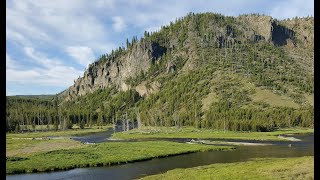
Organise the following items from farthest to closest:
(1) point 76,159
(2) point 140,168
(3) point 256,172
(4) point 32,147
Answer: (4) point 32,147, (1) point 76,159, (2) point 140,168, (3) point 256,172

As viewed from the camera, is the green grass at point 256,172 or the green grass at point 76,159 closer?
the green grass at point 256,172

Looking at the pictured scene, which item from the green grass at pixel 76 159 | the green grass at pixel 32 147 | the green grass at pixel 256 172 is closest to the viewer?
the green grass at pixel 256 172

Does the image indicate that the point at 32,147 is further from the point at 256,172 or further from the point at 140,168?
the point at 256,172

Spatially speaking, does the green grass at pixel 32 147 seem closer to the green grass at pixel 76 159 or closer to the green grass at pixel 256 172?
the green grass at pixel 76 159

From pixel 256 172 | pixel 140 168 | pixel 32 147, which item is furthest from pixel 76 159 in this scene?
pixel 256 172

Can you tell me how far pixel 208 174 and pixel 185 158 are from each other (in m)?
30.4

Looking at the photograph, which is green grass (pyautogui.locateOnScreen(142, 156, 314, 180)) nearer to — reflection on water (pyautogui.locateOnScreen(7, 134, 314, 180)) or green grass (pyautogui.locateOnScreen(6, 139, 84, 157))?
reflection on water (pyautogui.locateOnScreen(7, 134, 314, 180))

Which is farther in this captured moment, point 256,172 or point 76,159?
point 76,159

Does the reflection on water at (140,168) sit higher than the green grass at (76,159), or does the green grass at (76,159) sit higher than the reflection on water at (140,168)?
the green grass at (76,159)

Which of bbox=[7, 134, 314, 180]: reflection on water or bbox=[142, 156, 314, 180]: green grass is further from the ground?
bbox=[142, 156, 314, 180]: green grass

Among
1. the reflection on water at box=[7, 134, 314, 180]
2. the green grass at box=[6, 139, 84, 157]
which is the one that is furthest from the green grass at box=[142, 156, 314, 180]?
the green grass at box=[6, 139, 84, 157]

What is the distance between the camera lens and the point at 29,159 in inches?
3378

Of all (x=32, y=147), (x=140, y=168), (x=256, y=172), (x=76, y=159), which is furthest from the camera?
(x=32, y=147)

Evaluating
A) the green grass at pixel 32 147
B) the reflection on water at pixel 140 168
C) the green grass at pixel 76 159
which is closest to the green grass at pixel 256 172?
the reflection on water at pixel 140 168
